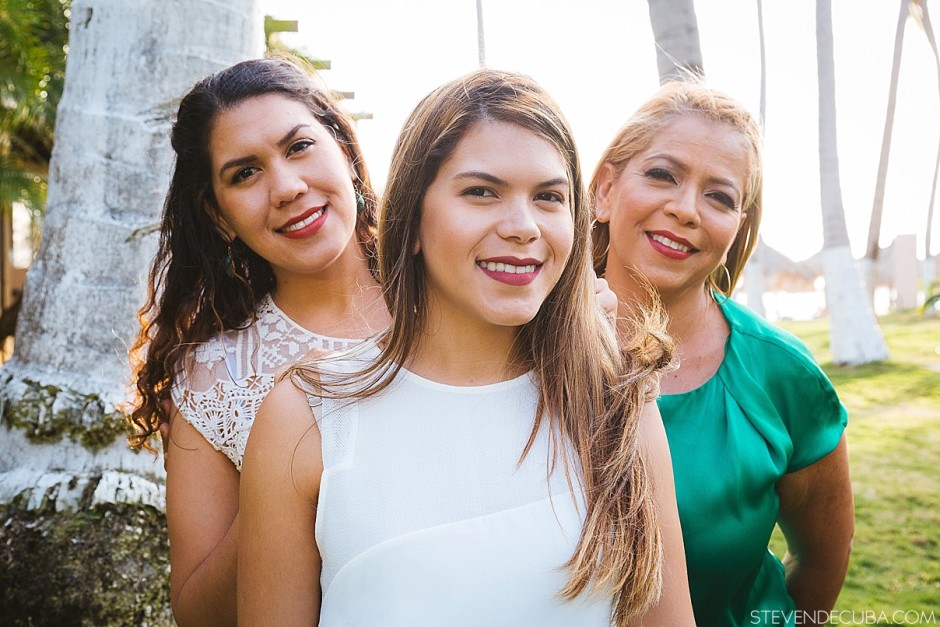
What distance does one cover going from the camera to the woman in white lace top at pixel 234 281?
230 centimetres

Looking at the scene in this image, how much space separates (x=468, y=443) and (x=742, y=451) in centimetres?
98

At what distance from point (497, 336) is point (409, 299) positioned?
0.77 feet

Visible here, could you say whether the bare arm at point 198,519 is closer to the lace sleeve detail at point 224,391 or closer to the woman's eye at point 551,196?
the lace sleeve detail at point 224,391

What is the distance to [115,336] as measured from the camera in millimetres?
2836

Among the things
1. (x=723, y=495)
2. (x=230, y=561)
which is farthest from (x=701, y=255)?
(x=230, y=561)

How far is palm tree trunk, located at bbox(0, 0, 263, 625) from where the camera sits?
2660mm

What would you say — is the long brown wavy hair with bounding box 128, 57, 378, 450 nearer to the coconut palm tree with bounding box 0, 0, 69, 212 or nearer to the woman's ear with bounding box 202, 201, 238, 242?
the woman's ear with bounding box 202, 201, 238, 242

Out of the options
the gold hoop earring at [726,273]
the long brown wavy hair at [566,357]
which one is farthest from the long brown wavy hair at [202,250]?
the gold hoop earring at [726,273]

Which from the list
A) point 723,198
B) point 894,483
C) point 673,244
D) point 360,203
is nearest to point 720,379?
point 673,244

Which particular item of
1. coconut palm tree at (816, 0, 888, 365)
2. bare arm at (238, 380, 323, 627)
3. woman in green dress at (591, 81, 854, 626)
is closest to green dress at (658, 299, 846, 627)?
woman in green dress at (591, 81, 854, 626)

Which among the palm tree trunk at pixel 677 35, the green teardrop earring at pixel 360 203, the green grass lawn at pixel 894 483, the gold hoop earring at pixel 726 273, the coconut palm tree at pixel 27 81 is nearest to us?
the green teardrop earring at pixel 360 203

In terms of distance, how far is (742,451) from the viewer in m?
2.41

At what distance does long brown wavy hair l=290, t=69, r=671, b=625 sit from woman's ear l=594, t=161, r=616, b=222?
69 cm

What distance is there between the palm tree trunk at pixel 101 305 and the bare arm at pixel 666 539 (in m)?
1.72
